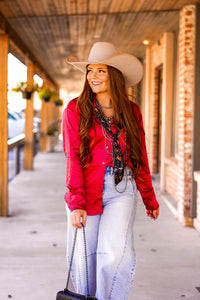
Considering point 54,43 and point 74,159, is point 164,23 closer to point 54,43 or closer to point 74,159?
point 54,43

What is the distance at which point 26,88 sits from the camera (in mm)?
9492

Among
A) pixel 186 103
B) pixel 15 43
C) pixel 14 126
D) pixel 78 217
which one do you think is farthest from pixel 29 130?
pixel 78 217

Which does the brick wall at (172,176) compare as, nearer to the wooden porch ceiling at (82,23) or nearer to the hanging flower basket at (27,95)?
the wooden porch ceiling at (82,23)

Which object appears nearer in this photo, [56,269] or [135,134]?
[135,134]

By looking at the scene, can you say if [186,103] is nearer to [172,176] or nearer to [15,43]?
[172,176]

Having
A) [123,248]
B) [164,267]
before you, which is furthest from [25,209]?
[123,248]

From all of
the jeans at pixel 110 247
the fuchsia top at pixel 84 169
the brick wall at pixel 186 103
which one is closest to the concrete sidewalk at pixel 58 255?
the brick wall at pixel 186 103

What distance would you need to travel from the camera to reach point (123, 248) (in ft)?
7.20

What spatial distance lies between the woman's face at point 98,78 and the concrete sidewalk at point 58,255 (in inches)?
65.5

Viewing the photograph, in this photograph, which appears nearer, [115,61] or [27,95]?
[115,61]

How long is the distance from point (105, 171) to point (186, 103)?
3.00 meters

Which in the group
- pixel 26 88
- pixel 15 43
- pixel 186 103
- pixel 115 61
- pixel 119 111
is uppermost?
pixel 15 43

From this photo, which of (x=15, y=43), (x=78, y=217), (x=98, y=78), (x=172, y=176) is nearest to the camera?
(x=78, y=217)

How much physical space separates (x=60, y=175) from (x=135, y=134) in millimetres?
7308
